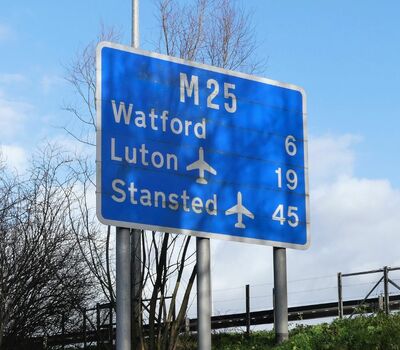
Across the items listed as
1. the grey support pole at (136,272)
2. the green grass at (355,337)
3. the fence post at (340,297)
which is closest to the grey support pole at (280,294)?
the green grass at (355,337)

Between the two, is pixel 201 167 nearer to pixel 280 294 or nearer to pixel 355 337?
pixel 280 294

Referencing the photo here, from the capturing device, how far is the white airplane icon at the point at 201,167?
Answer: 1092cm

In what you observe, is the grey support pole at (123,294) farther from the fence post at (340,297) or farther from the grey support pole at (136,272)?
the fence post at (340,297)

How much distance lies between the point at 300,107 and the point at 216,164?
4.90ft

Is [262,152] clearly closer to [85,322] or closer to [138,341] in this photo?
[138,341]

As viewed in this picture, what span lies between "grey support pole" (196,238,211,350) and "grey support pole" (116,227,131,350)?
0.90 metres

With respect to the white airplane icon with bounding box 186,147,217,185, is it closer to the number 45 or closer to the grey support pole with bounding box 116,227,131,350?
the number 45

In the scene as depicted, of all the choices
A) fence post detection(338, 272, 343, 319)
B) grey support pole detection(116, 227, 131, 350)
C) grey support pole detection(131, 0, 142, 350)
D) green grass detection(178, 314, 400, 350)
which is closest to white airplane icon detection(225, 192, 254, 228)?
grey support pole detection(116, 227, 131, 350)

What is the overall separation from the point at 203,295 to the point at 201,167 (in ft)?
4.43

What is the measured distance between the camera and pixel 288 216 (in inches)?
456

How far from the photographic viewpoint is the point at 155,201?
1055 cm

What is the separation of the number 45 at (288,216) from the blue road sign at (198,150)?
0.04 ft

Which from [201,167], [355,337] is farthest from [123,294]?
[355,337]

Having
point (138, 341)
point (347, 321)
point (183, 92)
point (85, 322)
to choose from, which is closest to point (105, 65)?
point (183, 92)
